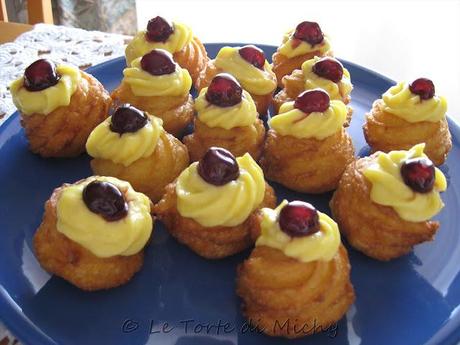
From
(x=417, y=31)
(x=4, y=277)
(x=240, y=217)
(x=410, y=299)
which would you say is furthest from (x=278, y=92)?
(x=417, y=31)

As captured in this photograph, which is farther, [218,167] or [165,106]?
[165,106]

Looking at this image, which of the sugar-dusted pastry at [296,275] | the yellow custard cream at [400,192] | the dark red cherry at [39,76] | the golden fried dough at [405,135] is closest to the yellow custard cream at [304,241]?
the sugar-dusted pastry at [296,275]

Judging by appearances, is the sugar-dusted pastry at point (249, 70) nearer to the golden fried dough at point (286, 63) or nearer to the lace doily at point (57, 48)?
the golden fried dough at point (286, 63)

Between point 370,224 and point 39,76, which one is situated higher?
point 39,76

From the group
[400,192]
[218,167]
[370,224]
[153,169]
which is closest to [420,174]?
[400,192]

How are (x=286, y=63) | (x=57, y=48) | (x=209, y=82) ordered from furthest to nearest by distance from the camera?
(x=57, y=48)
(x=286, y=63)
(x=209, y=82)

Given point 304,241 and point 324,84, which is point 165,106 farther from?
point 304,241

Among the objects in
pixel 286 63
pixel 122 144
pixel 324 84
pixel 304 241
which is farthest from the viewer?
pixel 286 63

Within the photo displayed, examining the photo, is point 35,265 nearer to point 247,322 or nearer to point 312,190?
point 247,322

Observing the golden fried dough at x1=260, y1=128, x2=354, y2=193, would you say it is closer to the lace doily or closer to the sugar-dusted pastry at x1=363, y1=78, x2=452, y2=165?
the sugar-dusted pastry at x1=363, y1=78, x2=452, y2=165
